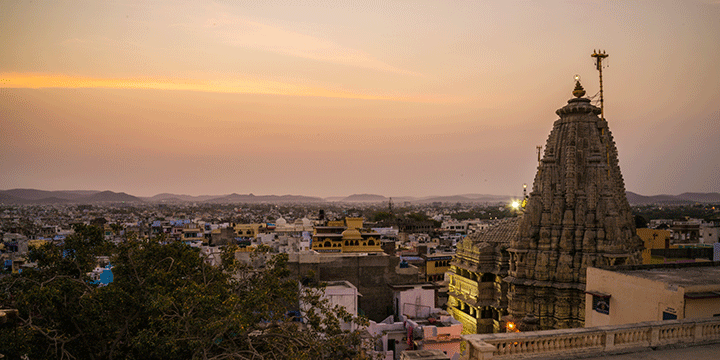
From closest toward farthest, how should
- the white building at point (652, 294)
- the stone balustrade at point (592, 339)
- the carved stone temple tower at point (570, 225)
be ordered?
the stone balustrade at point (592, 339)
the white building at point (652, 294)
the carved stone temple tower at point (570, 225)

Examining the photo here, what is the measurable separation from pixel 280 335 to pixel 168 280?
383 cm

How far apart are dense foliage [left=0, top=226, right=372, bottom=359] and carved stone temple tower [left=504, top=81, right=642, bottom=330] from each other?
1360 cm

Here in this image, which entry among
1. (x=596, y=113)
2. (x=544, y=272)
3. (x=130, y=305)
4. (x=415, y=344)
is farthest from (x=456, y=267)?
(x=130, y=305)

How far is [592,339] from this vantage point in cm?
1015

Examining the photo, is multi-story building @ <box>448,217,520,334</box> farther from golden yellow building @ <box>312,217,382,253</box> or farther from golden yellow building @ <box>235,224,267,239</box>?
golden yellow building @ <box>235,224,267,239</box>

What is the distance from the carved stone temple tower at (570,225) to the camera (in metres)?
24.5

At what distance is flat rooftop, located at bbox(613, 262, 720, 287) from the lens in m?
14.3

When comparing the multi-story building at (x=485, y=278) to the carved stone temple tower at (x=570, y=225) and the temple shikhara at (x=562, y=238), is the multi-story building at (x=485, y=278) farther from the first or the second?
the carved stone temple tower at (x=570, y=225)

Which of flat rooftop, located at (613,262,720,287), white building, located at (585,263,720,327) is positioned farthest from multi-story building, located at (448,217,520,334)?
white building, located at (585,263,720,327)

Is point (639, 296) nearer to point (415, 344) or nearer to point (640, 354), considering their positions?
point (640, 354)

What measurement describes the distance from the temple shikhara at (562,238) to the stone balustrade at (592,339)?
12621 mm

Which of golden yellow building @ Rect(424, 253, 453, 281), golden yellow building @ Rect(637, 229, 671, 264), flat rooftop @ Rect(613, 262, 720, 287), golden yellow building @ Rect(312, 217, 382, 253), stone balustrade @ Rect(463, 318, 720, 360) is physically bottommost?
golden yellow building @ Rect(424, 253, 453, 281)

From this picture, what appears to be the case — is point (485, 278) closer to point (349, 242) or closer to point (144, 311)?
point (144, 311)

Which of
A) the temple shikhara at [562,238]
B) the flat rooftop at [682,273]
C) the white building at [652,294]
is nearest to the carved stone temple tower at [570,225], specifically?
the temple shikhara at [562,238]
